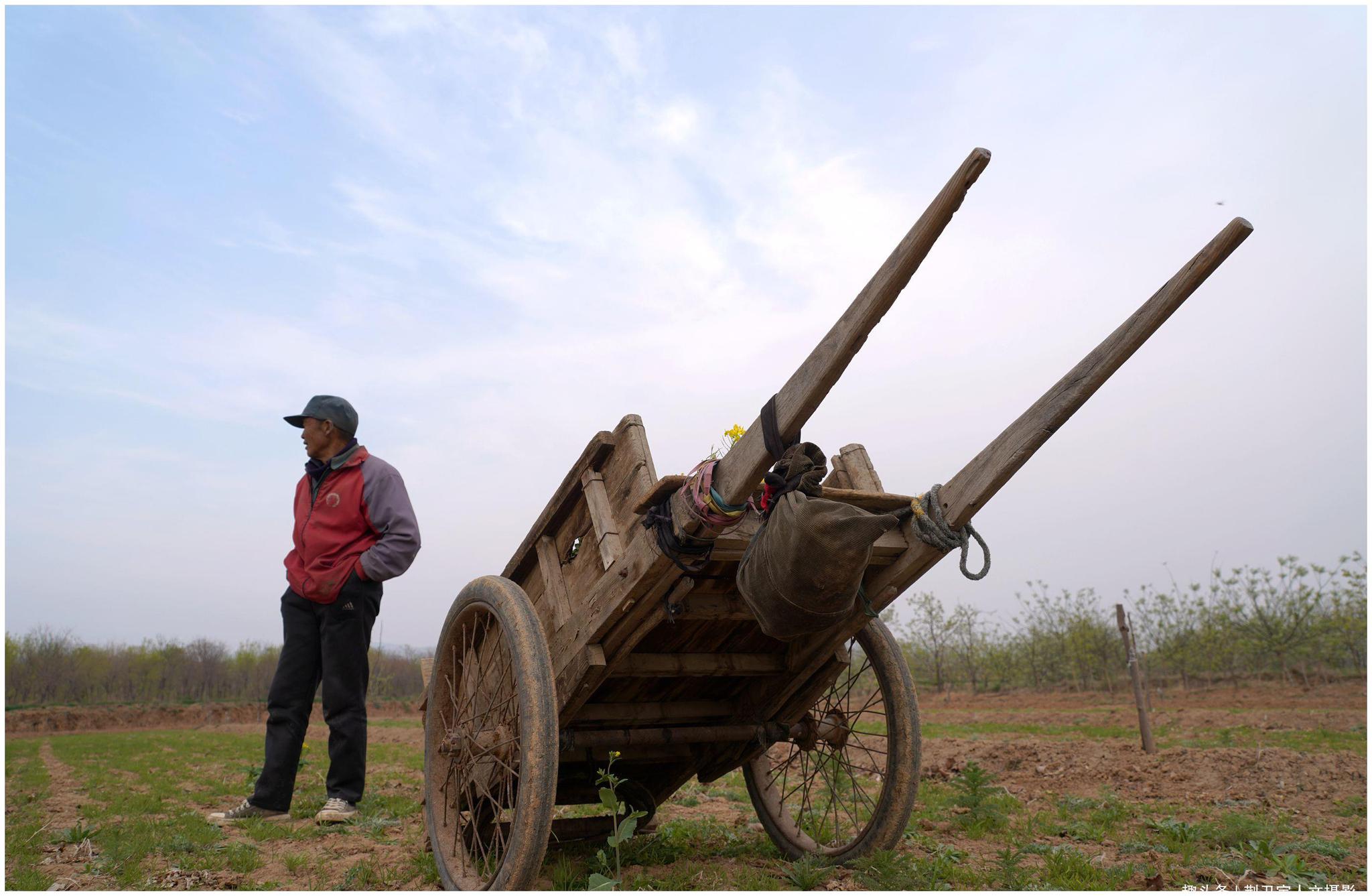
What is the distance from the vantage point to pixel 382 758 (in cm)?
931

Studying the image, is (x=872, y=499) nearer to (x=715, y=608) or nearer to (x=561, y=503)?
(x=715, y=608)

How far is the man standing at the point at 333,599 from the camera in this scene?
4.10 m

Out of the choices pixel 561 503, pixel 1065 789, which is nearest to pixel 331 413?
pixel 561 503

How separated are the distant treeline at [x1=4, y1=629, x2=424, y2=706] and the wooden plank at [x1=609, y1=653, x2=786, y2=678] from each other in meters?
27.2

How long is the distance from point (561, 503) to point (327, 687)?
75.9 inches

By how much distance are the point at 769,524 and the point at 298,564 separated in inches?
121

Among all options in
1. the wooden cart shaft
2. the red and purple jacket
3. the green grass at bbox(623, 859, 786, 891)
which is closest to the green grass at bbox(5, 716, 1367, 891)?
the green grass at bbox(623, 859, 786, 891)

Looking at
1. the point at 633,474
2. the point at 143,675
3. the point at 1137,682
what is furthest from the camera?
the point at 143,675

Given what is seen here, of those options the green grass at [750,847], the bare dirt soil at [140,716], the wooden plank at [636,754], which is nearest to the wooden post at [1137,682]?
the green grass at [750,847]

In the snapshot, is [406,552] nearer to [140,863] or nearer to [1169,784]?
[140,863]

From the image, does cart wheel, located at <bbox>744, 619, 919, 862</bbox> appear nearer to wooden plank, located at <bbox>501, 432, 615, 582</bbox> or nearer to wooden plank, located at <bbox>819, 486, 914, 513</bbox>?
wooden plank, located at <bbox>819, 486, 914, 513</bbox>

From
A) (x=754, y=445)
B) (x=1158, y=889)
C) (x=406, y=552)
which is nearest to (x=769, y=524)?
(x=754, y=445)

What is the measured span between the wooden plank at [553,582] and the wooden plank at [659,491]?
0.68m

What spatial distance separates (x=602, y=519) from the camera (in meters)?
2.89
